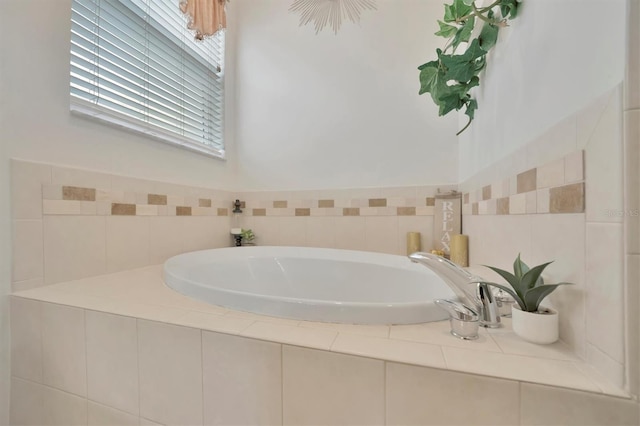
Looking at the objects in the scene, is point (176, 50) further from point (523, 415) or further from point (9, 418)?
point (523, 415)

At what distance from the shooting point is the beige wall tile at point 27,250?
86cm

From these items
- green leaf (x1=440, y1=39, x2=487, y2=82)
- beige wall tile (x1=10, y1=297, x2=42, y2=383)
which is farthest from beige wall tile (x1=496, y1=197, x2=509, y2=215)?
beige wall tile (x1=10, y1=297, x2=42, y2=383)

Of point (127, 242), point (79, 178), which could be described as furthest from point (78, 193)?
point (127, 242)

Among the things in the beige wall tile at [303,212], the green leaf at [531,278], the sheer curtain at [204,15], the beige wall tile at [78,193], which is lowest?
the green leaf at [531,278]

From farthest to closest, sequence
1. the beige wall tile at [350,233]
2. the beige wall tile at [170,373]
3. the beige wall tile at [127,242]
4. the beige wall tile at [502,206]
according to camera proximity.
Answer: the beige wall tile at [350,233]
the beige wall tile at [127,242]
the beige wall tile at [502,206]
the beige wall tile at [170,373]

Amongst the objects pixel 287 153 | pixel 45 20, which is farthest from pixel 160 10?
pixel 287 153

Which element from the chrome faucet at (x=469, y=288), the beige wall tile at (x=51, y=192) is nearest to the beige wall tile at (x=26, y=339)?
the beige wall tile at (x=51, y=192)

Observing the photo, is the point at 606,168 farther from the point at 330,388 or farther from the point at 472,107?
the point at 472,107

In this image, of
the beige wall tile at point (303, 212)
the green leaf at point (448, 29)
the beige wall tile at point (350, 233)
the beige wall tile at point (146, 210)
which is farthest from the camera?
the beige wall tile at point (303, 212)

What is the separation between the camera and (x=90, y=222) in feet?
3.58

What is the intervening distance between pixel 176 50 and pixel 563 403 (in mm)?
2173

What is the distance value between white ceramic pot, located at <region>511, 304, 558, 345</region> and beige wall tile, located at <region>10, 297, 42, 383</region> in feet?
4.29

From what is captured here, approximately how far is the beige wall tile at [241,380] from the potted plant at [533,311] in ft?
1.63

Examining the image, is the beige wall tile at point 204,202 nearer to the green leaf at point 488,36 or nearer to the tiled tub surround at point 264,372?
the tiled tub surround at point 264,372
